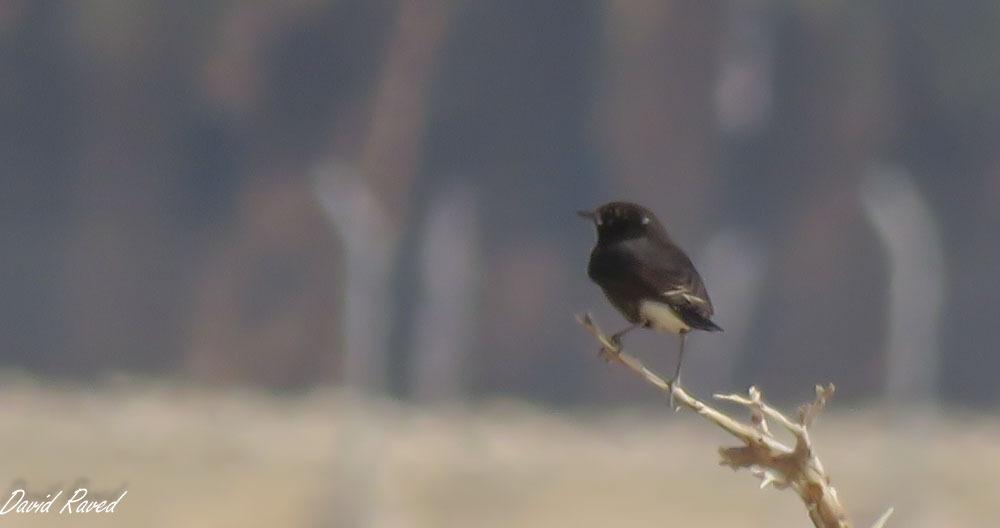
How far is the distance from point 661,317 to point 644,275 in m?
0.09

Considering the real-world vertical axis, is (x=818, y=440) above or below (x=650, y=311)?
below

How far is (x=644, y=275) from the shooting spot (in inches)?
93.9

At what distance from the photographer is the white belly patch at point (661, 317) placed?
241 centimetres

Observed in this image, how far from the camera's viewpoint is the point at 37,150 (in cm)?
1073

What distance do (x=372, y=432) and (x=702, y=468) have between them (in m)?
1.80

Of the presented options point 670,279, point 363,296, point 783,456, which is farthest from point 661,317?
point 363,296

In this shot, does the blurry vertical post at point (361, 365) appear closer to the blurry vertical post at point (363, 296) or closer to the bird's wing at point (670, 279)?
the blurry vertical post at point (363, 296)

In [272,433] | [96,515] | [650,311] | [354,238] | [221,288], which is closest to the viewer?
[650,311]

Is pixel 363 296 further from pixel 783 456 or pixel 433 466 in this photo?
pixel 783 456

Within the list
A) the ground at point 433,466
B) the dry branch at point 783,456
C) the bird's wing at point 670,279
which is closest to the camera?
the dry branch at point 783,456

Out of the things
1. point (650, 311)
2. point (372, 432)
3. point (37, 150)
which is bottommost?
point (372, 432)

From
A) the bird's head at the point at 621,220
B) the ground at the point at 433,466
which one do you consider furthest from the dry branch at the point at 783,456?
the ground at the point at 433,466

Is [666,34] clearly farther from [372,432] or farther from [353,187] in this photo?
[372,432]

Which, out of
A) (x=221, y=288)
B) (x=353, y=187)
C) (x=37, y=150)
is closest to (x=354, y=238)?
(x=353, y=187)
